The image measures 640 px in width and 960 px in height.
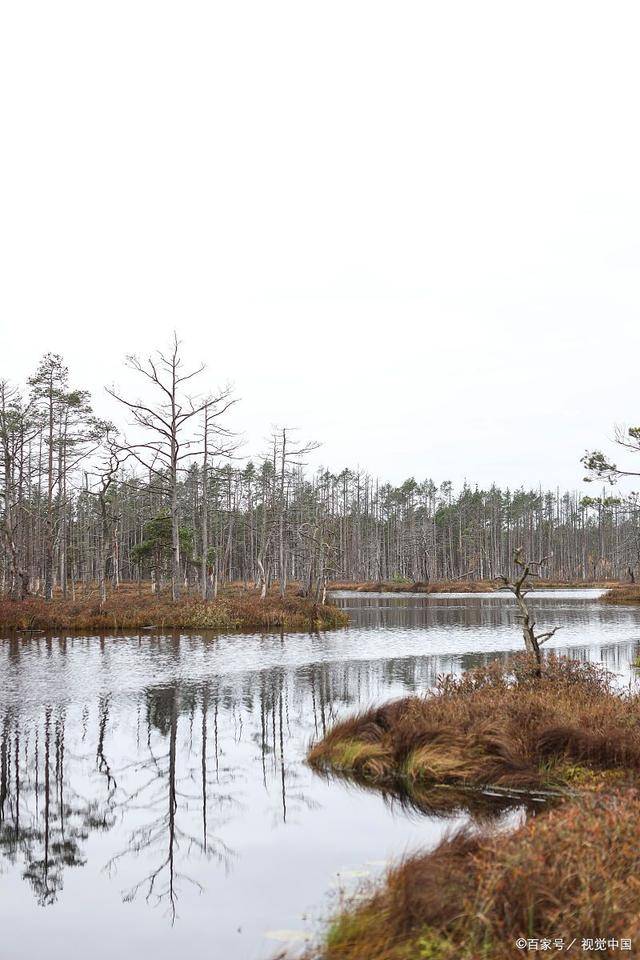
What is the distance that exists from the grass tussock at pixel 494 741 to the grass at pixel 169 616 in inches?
868

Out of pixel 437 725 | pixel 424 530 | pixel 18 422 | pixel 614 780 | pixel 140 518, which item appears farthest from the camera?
pixel 424 530

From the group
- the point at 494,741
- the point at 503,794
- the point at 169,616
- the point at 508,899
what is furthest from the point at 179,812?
the point at 169,616

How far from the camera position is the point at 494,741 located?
34.8 feet

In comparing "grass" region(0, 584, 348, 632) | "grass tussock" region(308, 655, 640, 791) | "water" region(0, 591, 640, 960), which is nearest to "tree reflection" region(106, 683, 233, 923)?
"water" region(0, 591, 640, 960)

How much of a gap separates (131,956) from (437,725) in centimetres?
649

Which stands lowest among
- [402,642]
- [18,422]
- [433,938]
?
[402,642]

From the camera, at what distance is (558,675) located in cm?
1470

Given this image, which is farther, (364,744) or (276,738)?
(276,738)

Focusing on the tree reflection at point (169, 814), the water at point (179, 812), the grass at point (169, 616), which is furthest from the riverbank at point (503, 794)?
the grass at point (169, 616)

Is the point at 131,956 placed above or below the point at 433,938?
below

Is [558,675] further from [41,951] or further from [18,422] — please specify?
[18,422]

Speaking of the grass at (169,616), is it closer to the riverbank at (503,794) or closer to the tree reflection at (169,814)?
the tree reflection at (169,814)

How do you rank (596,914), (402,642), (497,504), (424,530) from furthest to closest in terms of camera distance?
(497,504), (424,530), (402,642), (596,914)

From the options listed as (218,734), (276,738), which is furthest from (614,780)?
(218,734)
